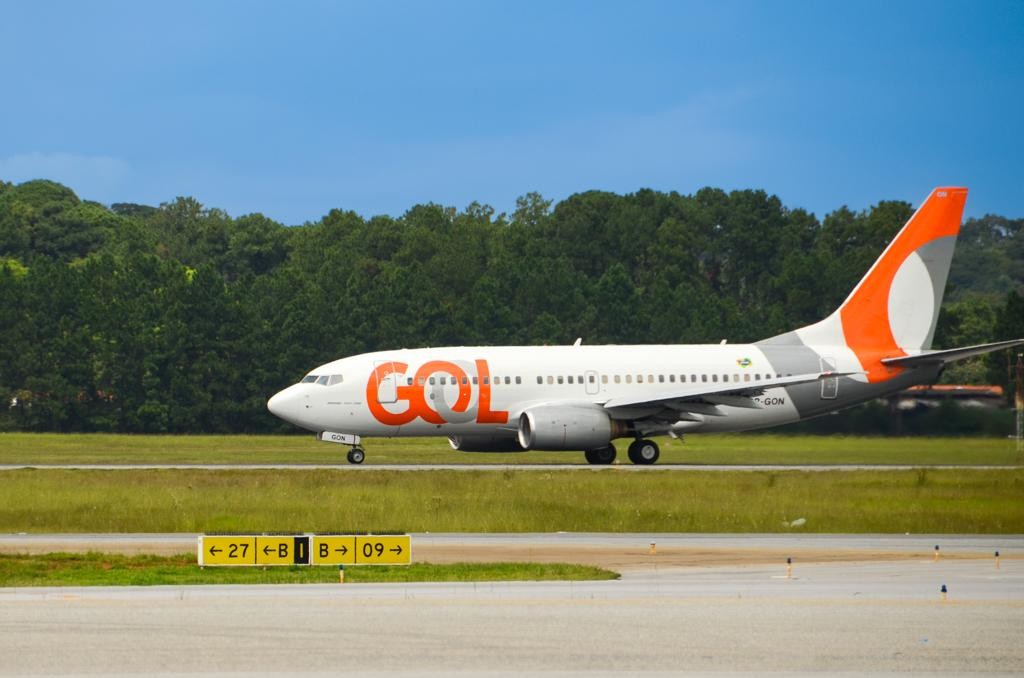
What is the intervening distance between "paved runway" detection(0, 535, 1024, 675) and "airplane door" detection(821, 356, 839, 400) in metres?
27.1

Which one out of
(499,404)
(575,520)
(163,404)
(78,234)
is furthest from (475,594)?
(78,234)

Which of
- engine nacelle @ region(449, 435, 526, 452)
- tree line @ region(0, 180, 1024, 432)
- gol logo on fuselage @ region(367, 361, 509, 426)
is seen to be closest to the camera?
gol logo on fuselage @ region(367, 361, 509, 426)

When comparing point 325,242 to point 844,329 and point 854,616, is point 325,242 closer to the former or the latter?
point 844,329

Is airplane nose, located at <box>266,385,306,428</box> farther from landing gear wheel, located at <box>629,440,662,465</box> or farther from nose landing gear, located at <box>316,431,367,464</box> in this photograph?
landing gear wheel, located at <box>629,440,662,465</box>

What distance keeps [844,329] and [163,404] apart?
4210cm

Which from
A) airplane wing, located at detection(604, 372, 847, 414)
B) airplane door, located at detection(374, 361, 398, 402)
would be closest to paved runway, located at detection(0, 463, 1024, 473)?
airplane wing, located at detection(604, 372, 847, 414)

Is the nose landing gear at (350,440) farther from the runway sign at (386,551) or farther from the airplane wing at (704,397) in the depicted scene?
the runway sign at (386,551)

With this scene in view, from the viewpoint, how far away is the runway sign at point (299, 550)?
23.8 metres

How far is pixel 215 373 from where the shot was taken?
83625 mm

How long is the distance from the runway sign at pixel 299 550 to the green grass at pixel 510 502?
6.09 metres

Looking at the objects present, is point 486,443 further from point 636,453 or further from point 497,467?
point 636,453

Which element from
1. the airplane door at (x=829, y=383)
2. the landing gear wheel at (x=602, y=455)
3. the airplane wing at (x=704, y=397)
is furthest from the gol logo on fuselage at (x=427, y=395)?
the airplane door at (x=829, y=383)

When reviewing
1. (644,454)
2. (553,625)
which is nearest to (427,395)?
(644,454)

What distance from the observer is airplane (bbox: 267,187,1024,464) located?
48.6 m
